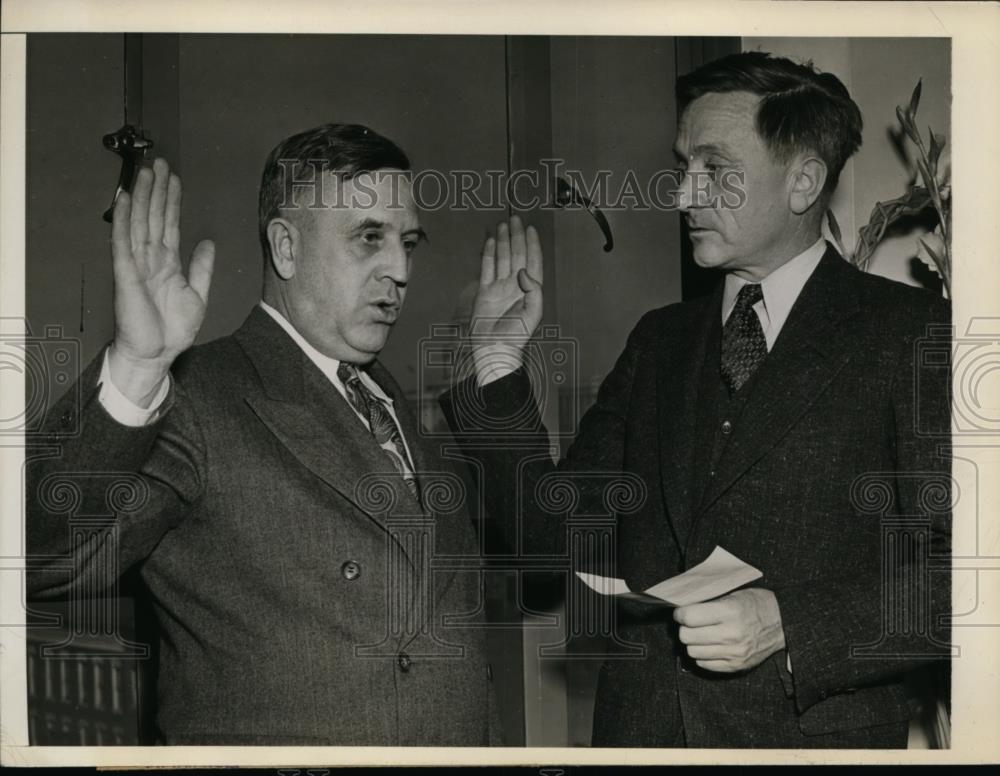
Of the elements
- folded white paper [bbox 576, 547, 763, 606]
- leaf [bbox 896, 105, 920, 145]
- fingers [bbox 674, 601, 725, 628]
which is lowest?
fingers [bbox 674, 601, 725, 628]

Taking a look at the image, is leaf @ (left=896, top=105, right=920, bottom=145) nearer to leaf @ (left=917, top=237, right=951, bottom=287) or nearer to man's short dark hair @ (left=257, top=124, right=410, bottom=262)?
leaf @ (left=917, top=237, right=951, bottom=287)

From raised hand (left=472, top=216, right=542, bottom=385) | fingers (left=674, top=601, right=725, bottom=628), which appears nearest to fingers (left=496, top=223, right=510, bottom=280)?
raised hand (left=472, top=216, right=542, bottom=385)

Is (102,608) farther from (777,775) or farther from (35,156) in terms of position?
(777,775)

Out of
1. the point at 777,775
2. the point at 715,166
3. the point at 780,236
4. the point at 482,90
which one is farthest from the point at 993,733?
the point at 482,90

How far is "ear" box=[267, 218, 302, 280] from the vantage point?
224 centimetres

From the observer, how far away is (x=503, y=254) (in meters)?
2.33

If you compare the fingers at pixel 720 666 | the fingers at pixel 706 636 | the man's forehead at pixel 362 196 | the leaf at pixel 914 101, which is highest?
the leaf at pixel 914 101

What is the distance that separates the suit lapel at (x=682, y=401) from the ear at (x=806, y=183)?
22 centimetres

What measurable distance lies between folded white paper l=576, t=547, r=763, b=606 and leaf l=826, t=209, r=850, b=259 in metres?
0.63

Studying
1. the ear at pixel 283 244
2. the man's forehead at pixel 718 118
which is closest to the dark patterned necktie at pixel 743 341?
the man's forehead at pixel 718 118

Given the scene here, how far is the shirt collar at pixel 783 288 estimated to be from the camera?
2.25m

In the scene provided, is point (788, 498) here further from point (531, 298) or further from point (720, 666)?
point (531, 298)

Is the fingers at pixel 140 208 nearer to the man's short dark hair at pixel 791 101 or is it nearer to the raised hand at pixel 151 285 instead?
the raised hand at pixel 151 285

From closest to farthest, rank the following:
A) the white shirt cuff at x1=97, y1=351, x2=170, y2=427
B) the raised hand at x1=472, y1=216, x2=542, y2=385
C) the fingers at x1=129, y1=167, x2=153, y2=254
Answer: the white shirt cuff at x1=97, y1=351, x2=170, y2=427 < the fingers at x1=129, y1=167, x2=153, y2=254 < the raised hand at x1=472, y1=216, x2=542, y2=385
